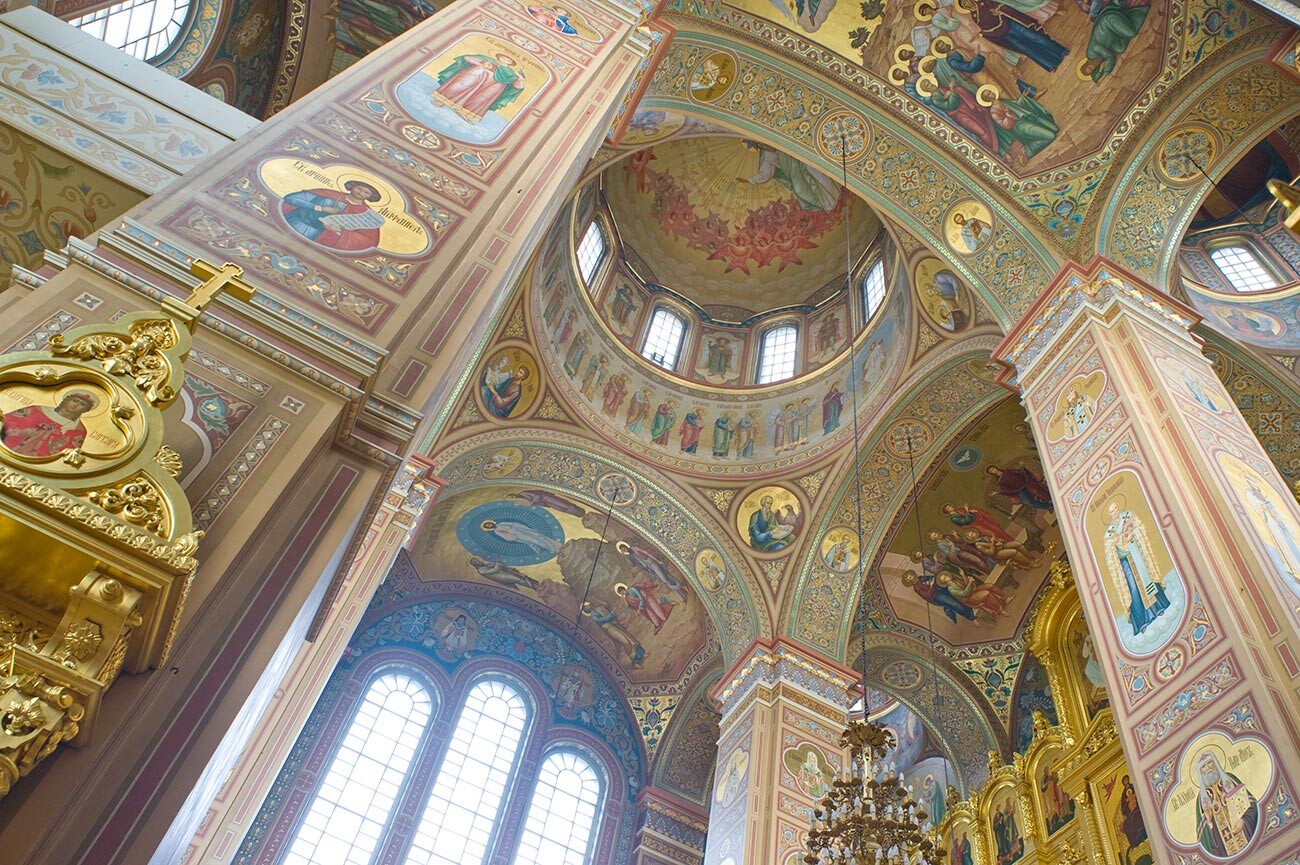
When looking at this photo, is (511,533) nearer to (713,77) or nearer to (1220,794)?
(713,77)

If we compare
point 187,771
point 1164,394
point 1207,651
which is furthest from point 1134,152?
point 187,771

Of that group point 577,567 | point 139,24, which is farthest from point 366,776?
point 139,24

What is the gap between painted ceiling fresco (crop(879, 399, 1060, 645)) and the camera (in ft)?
38.6

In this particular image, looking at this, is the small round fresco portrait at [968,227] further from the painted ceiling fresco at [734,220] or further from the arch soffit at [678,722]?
the arch soffit at [678,722]

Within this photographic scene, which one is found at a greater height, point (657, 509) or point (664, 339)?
point (664, 339)

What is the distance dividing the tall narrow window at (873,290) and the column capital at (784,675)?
199 inches

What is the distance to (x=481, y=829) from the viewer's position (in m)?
11.9

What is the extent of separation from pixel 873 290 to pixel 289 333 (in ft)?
36.5

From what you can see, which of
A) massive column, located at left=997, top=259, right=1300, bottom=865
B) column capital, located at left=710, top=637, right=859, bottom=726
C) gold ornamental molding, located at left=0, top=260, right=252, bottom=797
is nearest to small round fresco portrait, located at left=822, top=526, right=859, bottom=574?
column capital, located at left=710, top=637, right=859, bottom=726

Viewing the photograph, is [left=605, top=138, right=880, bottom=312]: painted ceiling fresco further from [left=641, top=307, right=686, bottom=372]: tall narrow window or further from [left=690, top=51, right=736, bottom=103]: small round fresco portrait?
[left=690, top=51, right=736, bottom=103]: small round fresco portrait

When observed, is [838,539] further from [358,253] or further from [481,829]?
[358,253]

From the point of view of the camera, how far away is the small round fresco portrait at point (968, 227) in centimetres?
966

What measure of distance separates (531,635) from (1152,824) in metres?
10.7

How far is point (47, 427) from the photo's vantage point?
8.21 feet
